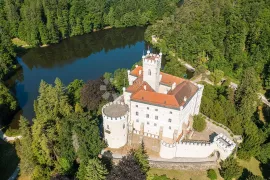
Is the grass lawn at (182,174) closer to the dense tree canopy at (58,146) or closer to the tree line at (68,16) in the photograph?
the dense tree canopy at (58,146)

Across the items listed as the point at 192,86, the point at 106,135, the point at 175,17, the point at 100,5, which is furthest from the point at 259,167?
the point at 100,5

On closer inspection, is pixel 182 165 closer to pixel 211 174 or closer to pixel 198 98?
pixel 211 174

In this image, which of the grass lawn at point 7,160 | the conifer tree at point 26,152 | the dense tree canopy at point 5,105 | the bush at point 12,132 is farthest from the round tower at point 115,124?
the dense tree canopy at point 5,105

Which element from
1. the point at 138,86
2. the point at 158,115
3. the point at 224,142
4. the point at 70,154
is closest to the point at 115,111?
the point at 138,86

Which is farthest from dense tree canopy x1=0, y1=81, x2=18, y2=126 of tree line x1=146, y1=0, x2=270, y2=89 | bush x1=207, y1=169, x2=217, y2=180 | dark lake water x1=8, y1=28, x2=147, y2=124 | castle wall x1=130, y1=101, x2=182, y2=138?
tree line x1=146, y1=0, x2=270, y2=89

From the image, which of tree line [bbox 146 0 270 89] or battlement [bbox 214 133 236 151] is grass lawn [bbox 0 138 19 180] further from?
tree line [bbox 146 0 270 89]

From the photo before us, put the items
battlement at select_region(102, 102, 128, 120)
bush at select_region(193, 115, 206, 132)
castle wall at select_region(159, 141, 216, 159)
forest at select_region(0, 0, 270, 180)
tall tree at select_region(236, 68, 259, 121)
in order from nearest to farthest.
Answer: forest at select_region(0, 0, 270, 180)
battlement at select_region(102, 102, 128, 120)
castle wall at select_region(159, 141, 216, 159)
bush at select_region(193, 115, 206, 132)
tall tree at select_region(236, 68, 259, 121)

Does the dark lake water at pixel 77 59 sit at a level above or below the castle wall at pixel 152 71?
below
